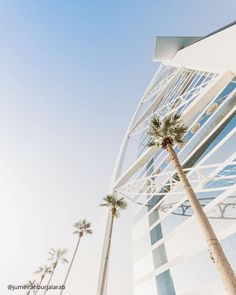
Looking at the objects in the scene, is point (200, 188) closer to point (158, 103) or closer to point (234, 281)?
point (234, 281)

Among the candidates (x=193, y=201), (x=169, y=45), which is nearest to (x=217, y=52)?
(x=193, y=201)

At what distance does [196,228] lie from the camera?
51.4 ft

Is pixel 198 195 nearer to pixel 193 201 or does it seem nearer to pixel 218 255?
pixel 193 201

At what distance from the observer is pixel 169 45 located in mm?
34031

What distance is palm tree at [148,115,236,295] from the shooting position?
25.1ft

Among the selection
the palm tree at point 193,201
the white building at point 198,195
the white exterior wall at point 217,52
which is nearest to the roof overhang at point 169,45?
the white building at point 198,195

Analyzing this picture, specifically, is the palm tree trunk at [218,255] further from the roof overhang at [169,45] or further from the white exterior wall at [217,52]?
the roof overhang at [169,45]

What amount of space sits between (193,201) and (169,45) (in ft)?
104

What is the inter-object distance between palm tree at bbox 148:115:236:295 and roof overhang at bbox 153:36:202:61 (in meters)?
24.8

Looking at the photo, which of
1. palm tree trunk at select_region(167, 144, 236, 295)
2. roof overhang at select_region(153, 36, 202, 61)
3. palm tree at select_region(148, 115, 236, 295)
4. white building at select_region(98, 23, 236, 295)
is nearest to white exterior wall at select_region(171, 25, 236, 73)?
white building at select_region(98, 23, 236, 295)

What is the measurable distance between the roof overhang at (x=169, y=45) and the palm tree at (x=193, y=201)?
24.8m

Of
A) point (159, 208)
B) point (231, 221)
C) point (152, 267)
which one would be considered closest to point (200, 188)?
point (231, 221)

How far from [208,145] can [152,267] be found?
510 inches

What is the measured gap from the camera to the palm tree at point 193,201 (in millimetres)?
7652
